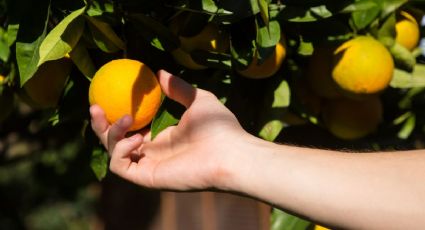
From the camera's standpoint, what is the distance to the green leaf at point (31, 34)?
73cm

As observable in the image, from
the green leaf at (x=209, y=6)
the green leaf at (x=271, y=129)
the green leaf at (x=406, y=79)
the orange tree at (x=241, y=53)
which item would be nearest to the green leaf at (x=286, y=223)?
the orange tree at (x=241, y=53)

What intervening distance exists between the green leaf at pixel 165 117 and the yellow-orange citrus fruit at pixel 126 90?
10mm

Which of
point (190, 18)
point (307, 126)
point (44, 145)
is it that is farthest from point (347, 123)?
point (44, 145)

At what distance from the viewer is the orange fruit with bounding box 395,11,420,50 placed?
90cm

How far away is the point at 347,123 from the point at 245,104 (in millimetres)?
166

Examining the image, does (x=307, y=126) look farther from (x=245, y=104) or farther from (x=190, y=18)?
(x=190, y=18)

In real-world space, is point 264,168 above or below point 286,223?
above

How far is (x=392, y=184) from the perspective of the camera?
2.27 ft

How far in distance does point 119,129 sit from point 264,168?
6.9 inches

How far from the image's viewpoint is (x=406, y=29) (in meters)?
0.91

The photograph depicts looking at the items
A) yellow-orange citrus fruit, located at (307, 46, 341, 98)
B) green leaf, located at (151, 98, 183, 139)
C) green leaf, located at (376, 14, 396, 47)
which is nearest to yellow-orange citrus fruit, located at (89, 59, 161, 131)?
green leaf, located at (151, 98, 183, 139)

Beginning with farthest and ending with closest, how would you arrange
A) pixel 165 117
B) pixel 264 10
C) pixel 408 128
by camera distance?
pixel 408 128
pixel 165 117
pixel 264 10

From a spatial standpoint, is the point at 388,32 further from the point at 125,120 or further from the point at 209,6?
the point at 125,120

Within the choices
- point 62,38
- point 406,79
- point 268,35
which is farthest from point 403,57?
point 62,38
